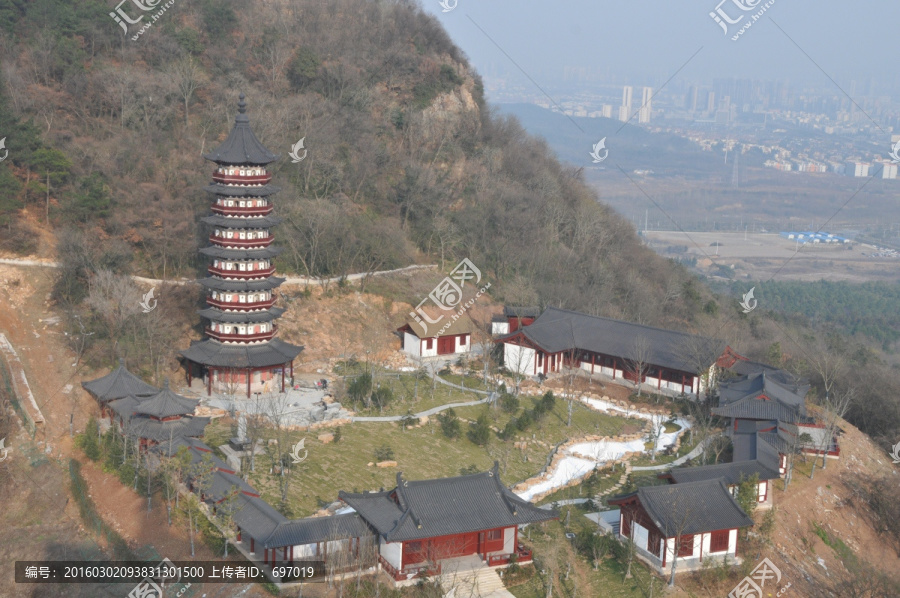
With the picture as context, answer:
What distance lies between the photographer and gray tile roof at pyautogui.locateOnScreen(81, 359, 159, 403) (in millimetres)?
28297

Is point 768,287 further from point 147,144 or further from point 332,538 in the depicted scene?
point 332,538

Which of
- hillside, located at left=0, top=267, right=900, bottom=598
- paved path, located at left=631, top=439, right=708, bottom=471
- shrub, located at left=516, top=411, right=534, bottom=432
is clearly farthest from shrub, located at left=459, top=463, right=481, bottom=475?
paved path, located at left=631, top=439, right=708, bottom=471

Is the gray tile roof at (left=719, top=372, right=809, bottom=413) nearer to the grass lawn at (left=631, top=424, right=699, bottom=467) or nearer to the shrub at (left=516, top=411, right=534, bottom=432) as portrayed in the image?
the grass lawn at (left=631, top=424, right=699, bottom=467)

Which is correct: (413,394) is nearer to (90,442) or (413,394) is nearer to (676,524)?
(90,442)

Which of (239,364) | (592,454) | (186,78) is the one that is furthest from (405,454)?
(186,78)

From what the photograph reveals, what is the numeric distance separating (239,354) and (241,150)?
22.5 ft

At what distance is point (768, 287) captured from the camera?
95438 mm

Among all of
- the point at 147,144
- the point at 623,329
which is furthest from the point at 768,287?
the point at 147,144

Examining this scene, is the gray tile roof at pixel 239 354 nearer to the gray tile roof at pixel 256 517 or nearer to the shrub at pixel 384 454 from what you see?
the shrub at pixel 384 454

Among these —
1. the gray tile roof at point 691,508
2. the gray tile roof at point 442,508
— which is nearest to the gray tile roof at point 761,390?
the gray tile roof at point 691,508

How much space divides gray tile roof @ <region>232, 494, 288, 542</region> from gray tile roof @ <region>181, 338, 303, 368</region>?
9.61 m

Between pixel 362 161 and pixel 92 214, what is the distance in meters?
16.3

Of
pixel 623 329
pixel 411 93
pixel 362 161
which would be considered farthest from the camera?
pixel 411 93

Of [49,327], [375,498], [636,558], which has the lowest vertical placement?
[636,558]
